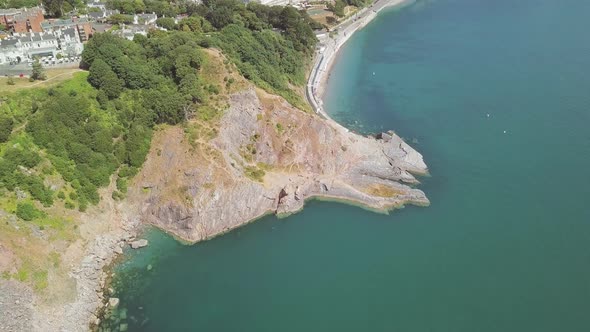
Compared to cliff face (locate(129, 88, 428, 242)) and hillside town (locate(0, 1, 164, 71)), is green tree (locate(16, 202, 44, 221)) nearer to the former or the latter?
cliff face (locate(129, 88, 428, 242))

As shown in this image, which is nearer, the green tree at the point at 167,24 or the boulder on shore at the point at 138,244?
the boulder on shore at the point at 138,244

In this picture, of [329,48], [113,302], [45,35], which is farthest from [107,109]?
[329,48]

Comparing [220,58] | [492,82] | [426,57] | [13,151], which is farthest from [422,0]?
[13,151]

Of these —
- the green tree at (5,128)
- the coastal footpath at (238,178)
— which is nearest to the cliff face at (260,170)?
the coastal footpath at (238,178)

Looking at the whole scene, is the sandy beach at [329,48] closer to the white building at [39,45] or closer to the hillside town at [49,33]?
the hillside town at [49,33]

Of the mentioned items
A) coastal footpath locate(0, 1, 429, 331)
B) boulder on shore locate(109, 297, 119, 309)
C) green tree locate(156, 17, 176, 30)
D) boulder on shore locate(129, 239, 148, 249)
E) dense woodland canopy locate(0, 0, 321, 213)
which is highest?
green tree locate(156, 17, 176, 30)

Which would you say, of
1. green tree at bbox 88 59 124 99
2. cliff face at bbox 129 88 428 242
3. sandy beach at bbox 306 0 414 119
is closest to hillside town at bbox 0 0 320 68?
green tree at bbox 88 59 124 99
